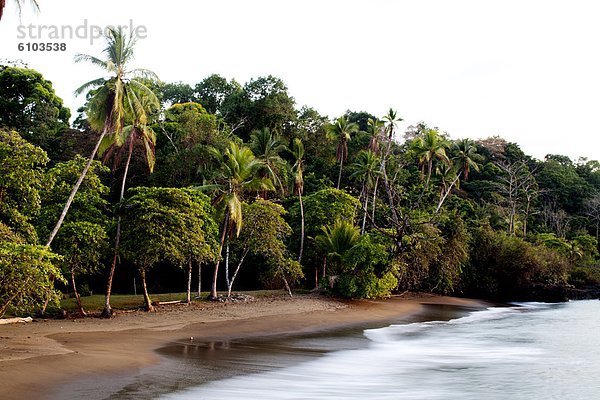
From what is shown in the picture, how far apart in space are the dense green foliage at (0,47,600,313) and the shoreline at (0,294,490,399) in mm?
1403

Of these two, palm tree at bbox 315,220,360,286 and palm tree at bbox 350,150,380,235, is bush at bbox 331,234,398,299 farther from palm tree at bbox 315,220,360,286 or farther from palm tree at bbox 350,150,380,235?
palm tree at bbox 350,150,380,235

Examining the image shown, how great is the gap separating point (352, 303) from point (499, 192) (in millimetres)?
33337

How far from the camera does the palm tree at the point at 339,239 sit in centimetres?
3009

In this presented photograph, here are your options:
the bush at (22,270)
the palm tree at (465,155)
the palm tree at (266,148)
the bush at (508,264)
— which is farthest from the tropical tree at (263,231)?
the palm tree at (465,155)

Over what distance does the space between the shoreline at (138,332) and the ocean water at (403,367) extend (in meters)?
1.47

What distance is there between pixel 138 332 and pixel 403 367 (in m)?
8.15

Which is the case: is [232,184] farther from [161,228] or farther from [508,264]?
[508,264]

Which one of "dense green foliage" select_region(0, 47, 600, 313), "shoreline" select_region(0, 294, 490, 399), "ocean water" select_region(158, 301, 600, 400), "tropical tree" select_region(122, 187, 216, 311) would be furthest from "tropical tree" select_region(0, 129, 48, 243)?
"ocean water" select_region(158, 301, 600, 400)

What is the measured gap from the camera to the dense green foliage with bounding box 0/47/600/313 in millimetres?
19062

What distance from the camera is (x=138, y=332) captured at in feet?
54.7

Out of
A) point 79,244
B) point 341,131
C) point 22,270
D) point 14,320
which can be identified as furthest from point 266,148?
point 22,270

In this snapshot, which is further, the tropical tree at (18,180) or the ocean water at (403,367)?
the tropical tree at (18,180)

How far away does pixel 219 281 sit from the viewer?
117ft

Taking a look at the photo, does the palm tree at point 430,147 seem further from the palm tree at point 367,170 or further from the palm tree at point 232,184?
the palm tree at point 232,184
